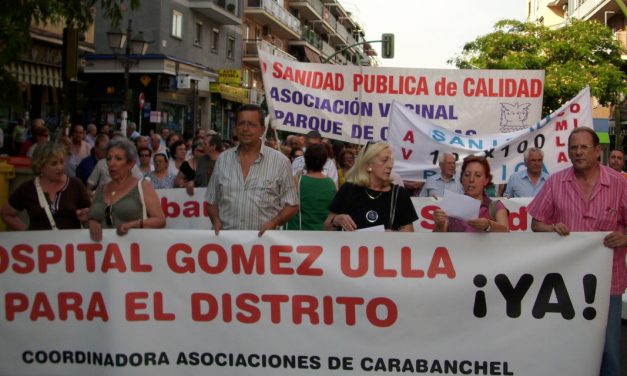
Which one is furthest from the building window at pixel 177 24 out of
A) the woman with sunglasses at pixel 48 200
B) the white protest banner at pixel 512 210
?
the woman with sunglasses at pixel 48 200

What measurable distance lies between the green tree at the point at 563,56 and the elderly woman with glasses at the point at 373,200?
40428mm

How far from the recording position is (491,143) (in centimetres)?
1009

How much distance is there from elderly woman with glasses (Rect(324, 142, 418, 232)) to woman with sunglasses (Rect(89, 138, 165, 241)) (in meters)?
1.16

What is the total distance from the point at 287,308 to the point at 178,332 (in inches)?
26.5

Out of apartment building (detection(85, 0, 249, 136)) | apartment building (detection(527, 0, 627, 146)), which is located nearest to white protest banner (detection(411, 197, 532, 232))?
apartment building (detection(85, 0, 249, 136))

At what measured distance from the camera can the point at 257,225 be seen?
573cm

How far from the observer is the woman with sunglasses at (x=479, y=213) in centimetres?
529

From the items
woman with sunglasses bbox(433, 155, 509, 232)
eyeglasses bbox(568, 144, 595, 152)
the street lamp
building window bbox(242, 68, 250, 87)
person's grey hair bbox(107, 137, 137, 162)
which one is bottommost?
woman with sunglasses bbox(433, 155, 509, 232)

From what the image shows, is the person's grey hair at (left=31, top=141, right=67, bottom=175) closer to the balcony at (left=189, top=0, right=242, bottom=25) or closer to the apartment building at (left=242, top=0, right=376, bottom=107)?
the apartment building at (left=242, top=0, right=376, bottom=107)

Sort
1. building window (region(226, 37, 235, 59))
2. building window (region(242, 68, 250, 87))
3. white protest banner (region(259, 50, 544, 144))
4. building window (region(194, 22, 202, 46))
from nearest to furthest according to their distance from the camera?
white protest banner (region(259, 50, 544, 144)), building window (region(194, 22, 202, 46)), building window (region(226, 37, 235, 59)), building window (region(242, 68, 250, 87))

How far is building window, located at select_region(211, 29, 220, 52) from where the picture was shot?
40812mm

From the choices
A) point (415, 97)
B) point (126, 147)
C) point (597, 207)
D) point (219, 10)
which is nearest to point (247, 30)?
point (219, 10)

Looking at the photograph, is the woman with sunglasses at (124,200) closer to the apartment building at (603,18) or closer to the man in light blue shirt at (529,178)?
the man in light blue shirt at (529,178)

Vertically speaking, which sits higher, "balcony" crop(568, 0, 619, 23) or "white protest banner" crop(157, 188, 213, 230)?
"balcony" crop(568, 0, 619, 23)
